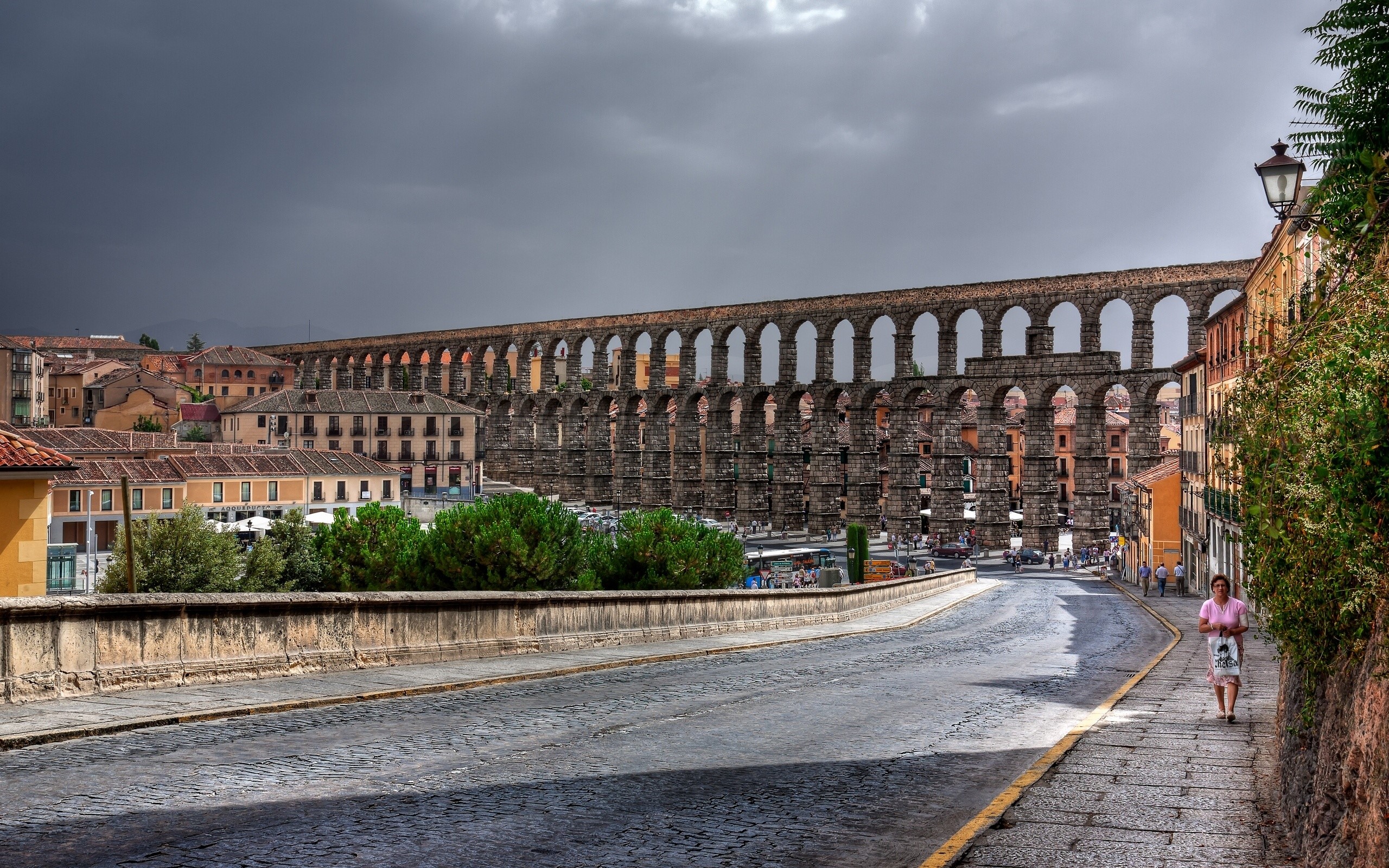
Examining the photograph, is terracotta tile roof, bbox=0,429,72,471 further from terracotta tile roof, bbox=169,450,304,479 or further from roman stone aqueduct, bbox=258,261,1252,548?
roman stone aqueduct, bbox=258,261,1252,548

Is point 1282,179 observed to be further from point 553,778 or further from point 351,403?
point 351,403

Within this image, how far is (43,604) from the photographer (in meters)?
9.74

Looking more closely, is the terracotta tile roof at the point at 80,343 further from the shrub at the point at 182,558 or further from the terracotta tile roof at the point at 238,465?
the shrub at the point at 182,558

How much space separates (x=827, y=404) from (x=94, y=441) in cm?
5058

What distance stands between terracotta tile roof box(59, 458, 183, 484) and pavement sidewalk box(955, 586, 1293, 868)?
55631mm

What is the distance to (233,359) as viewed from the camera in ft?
479

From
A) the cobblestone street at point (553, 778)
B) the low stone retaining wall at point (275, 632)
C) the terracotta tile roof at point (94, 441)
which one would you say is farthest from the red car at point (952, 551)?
the cobblestone street at point (553, 778)

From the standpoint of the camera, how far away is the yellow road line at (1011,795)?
6.24 meters

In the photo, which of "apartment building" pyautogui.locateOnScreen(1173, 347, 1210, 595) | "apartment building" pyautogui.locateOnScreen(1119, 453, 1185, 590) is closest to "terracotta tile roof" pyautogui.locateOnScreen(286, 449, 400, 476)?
"apartment building" pyautogui.locateOnScreen(1119, 453, 1185, 590)

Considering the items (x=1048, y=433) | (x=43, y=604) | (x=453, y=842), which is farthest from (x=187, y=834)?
(x=1048, y=433)

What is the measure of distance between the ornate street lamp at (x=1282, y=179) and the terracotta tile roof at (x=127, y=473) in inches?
2174

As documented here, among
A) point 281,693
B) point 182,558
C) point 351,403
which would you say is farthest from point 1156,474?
point 351,403

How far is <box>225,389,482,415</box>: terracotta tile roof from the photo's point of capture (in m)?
93.0

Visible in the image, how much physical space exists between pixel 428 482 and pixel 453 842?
9137 centimetres
